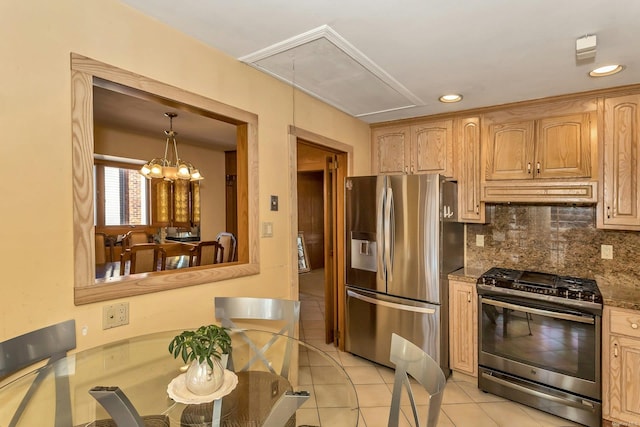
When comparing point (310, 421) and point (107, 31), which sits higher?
point (107, 31)

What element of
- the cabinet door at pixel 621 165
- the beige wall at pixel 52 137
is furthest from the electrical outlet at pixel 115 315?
the cabinet door at pixel 621 165

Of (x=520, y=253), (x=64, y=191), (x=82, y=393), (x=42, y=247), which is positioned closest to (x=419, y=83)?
(x=520, y=253)

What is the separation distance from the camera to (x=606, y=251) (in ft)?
8.82

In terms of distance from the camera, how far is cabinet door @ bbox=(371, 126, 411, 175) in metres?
3.44

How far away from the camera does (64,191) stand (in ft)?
4.54

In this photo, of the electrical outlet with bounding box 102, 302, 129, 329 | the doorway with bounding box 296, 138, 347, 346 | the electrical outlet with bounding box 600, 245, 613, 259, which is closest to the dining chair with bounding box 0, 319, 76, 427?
the electrical outlet with bounding box 102, 302, 129, 329

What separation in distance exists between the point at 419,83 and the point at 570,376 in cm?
231

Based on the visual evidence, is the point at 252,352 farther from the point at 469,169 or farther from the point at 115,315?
the point at 469,169

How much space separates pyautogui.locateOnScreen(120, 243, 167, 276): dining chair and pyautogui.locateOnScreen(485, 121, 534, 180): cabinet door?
3130 millimetres

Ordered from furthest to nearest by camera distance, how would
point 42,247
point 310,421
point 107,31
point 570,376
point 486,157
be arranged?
point 486,157, point 570,376, point 310,421, point 107,31, point 42,247

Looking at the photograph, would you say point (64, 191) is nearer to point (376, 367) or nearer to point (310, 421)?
point (310, 421)

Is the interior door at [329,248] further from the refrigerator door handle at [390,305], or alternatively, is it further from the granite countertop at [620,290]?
the granite countertop at [620,290]

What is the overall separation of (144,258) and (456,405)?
2870mm

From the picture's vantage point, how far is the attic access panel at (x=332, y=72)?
1.90 metres
